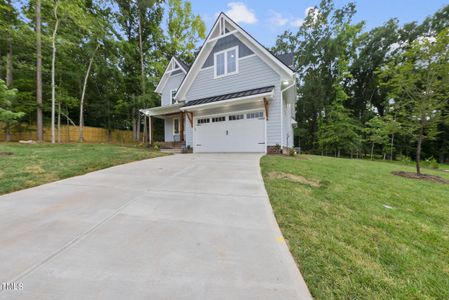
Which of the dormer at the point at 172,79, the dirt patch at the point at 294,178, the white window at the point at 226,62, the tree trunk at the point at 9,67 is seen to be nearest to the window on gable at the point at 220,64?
the white window at the point at 226,62

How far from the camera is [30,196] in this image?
3295mm

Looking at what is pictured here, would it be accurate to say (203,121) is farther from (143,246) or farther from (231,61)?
(143,246)

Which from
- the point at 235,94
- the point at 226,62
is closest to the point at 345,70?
the point at 226,62

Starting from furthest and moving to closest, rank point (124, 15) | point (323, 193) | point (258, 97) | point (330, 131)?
point (330, 131) < point (124, 15) < point (258, 97) < point (323, 193)

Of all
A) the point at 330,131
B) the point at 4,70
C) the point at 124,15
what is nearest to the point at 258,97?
the point at 330,131

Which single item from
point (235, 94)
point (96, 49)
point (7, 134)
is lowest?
point (7, 134)

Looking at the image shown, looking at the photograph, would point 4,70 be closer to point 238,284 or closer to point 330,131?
point 238,284

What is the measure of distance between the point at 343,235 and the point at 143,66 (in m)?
20.1

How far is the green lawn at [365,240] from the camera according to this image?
1.53 metres

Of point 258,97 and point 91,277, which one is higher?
point 258,97

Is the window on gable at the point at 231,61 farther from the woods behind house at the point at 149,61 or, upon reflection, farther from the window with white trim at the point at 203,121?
the woods behind house at the point at 149,61

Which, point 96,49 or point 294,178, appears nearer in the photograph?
point 294,178

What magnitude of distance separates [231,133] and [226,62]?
4.14 m

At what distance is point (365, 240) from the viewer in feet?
7.20
